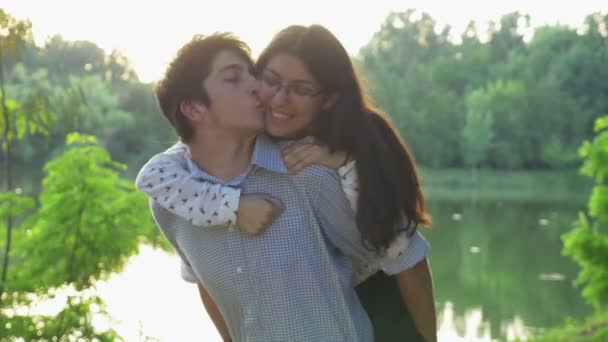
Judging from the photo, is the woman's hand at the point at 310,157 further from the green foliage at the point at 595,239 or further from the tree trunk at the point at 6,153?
the green foliage at the point at 595,239

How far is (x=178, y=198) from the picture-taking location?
1711 millimetres

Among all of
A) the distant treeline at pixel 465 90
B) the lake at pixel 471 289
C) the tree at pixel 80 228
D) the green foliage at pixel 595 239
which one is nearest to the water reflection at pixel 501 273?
the lake at pixel 471 289

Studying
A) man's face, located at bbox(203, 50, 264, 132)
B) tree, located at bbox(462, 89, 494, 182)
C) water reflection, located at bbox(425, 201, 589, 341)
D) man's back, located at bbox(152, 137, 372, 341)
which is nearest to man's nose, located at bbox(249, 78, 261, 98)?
man's face, located at bbox(203, 50, 264, 132)

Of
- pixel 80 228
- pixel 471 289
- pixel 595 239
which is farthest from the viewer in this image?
pixel 471 289

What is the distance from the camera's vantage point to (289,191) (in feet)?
5.46

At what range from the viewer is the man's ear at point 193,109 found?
1.76 metres

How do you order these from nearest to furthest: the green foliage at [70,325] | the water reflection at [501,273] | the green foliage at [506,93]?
the green foliage at [70,325] → the water reflection at [501,273] → the green foliage at [506,93]

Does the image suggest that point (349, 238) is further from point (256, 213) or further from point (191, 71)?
point (191, 71)

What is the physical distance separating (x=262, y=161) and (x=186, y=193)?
14 centimetres

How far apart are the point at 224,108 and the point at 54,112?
334 cm

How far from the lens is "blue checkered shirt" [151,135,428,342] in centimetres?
164

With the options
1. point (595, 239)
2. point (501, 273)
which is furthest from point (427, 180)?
point (595, 239)

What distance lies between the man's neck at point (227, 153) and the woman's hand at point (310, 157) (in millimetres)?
84

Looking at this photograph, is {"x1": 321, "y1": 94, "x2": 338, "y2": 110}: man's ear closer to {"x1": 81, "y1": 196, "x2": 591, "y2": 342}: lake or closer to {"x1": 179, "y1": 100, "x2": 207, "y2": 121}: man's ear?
{"x1": 179, "y1": 100, "x2": 207, "y2": 121}: man's ear
